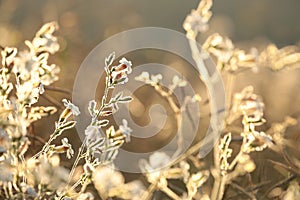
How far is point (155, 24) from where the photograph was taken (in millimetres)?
3039

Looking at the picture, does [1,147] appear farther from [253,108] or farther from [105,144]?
[253,108]

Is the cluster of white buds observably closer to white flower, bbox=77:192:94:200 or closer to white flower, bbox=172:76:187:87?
white flower, bbox=172:76:187:87

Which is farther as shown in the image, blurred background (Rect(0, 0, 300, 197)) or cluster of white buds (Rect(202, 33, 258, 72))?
blurred background (Rect(0, 0, 300, 197))

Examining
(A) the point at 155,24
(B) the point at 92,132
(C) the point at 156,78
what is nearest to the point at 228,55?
(C) the point at 156,78

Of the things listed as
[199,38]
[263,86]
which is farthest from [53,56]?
[199,38]

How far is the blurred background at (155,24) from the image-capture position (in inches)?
61.3

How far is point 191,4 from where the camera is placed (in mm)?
3127

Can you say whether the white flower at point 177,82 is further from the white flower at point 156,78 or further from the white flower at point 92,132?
the white flower at point 92,132

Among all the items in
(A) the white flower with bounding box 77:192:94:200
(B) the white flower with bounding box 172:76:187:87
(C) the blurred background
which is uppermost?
(C) the blurred background

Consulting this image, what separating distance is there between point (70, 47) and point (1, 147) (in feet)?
4.09

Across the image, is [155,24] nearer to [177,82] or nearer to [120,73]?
[177,82]

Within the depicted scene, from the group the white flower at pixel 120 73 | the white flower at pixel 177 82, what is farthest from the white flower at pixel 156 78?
the white flower at pixel 120 73

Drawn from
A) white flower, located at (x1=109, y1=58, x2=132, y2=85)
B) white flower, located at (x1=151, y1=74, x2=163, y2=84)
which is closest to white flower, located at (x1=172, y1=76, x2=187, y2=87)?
white flower, located at (x1=151, y1=74, x2=163, y2=84)

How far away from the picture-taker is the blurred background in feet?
5.11
